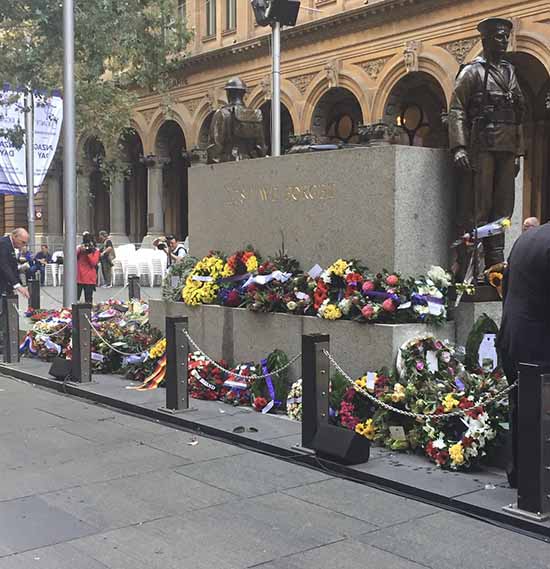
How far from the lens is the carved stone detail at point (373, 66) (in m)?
25.6

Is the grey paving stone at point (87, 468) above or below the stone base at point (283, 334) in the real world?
below

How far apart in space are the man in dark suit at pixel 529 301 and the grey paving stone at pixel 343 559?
1.66m

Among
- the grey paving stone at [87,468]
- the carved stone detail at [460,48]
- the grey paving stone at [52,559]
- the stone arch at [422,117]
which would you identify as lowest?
the grey paving stone at [87,468]

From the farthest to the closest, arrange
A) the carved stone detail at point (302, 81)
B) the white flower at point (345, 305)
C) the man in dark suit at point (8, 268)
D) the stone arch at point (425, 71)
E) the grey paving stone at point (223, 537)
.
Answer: the carved stone detail at point (302, 81) → the stone arch at point (425, 71) → the man in dark suit at point (8, 268) → the white flower at point (345, 305) → the grey paving stone at point (223, 537)

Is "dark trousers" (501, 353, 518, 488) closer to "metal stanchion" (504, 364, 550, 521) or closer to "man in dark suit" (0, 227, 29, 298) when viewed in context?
"metal stanchion" (504, 364, 550, 521)

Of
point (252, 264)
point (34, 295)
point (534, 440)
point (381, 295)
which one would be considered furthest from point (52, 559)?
point (34, 295)

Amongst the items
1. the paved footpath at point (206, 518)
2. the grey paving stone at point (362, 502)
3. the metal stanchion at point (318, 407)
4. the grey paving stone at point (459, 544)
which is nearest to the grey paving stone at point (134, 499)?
the paved footpath at point (206, 518)

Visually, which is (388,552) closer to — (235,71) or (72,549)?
(72,549)

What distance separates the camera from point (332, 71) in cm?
2716

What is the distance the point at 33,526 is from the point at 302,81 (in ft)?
81.8

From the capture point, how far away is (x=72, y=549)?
15.9 ft

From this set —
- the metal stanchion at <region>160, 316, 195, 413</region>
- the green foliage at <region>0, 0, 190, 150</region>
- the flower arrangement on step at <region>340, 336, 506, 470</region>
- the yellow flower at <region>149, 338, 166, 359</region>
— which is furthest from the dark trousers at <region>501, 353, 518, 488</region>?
the green foliage at <region>0, 0, 190, 150</region>

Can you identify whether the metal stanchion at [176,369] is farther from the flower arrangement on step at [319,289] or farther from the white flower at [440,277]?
the white flower at [440,277]

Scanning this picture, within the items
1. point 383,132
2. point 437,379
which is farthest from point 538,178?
point 437,379
